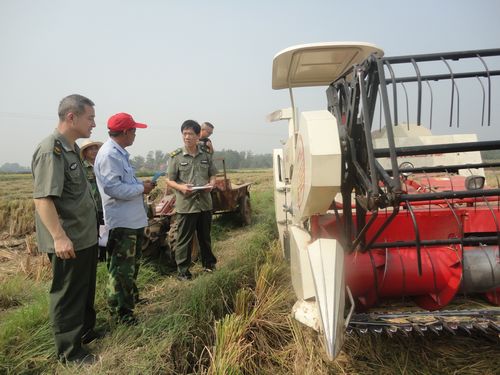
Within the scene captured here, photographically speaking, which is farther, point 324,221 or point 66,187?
point 324,221

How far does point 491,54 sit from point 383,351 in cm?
A: 200

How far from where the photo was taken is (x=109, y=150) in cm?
288

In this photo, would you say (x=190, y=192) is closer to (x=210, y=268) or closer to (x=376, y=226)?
(x=210, y=268)

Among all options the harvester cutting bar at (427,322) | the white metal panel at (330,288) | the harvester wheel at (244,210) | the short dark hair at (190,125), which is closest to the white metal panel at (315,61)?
the short dark hair at (190,125)

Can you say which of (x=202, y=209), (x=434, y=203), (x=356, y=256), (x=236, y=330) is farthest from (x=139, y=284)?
(x=434, y=203)

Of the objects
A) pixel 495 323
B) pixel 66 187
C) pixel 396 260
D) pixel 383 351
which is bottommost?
pixel 383 351

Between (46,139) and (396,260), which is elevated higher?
(46,139)

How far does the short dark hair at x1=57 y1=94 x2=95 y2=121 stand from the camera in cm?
242

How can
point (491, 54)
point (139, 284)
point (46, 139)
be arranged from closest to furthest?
1. point (491, 54)
2. point (46, 139)
3. point (139, 284)

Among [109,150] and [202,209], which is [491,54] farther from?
[202,209]

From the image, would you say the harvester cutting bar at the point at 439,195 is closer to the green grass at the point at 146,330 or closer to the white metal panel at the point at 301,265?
the white metal panel at the point at 301,265

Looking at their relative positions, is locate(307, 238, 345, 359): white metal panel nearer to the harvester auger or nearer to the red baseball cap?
the harvester auger

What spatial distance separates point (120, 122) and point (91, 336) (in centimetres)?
164

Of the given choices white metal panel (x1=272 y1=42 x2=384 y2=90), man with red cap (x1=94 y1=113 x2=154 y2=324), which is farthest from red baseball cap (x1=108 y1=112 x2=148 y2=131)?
white metal panel (x1=272 y1=42 x2=384 y2=90)
